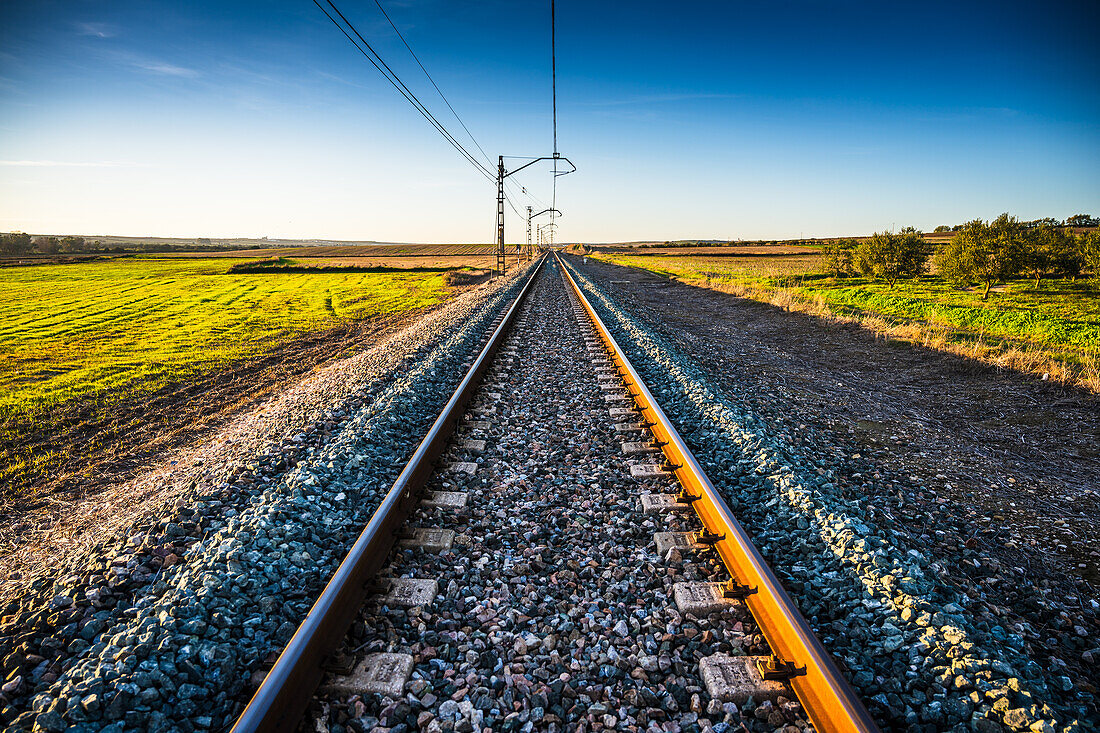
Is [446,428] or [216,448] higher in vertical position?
[446,428]

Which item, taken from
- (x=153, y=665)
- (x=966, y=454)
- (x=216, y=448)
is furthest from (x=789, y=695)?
(x=216, y=448)

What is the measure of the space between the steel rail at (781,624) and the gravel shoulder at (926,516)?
35cm

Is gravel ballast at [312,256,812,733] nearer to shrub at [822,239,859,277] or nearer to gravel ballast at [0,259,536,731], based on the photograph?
gravel ballast at [0,259,536,731]

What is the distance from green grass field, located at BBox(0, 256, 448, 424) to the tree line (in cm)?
2767

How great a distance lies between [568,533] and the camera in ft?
12.0

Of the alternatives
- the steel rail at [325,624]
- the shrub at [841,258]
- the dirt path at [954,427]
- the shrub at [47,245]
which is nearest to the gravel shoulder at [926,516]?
the dirt path at [954,427]

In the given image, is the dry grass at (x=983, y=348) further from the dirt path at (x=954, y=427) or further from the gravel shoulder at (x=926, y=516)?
the gravel shoulder at (x=926, y=516)

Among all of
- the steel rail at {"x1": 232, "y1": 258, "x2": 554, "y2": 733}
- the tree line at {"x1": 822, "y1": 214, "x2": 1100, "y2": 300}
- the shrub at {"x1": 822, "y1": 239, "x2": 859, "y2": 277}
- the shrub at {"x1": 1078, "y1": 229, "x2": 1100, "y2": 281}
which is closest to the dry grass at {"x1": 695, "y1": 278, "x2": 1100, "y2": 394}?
the steel rail at {"x1": 232, "y1": 258, "x2": 554, "y2": 733}

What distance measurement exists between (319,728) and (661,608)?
70.6 inches

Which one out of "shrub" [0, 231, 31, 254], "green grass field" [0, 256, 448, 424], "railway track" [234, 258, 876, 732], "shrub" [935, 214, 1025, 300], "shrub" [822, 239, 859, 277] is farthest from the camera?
"shrub" [0, 231, 31, 254]

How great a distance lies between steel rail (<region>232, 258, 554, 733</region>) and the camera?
2041 mm

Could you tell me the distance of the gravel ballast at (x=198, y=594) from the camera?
2311 millimetres

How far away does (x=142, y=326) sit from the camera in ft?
53.9

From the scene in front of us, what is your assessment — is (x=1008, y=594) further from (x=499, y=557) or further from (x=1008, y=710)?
(x=499, y=557)
